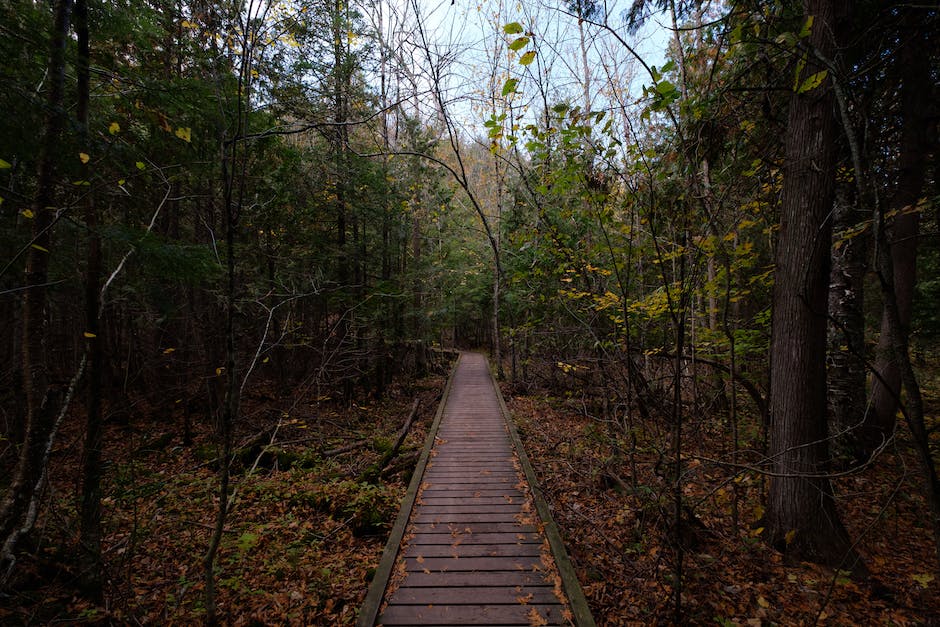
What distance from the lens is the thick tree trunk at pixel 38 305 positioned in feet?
10.7

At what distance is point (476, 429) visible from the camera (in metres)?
8.04

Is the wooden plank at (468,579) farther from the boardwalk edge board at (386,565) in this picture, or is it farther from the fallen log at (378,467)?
the fallen log at (378,467)

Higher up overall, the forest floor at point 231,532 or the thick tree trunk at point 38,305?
the thick tree trunk at point 38,305

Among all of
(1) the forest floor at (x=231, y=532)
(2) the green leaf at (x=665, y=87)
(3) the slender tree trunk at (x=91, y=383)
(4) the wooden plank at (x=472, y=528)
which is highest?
(2) the green leaf at (x=665, y=87)

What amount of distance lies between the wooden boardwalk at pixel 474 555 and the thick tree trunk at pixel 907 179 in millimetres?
3939

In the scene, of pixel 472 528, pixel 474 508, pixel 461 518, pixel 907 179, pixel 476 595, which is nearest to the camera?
pixel 476 595

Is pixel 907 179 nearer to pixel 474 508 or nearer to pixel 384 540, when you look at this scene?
pixel 474 508

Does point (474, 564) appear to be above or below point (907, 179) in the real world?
below

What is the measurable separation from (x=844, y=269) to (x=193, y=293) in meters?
13.1

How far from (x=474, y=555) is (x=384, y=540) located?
6.54 ft

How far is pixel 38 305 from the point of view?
3594 mm

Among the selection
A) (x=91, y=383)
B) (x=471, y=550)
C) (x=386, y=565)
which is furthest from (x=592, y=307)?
(x=91, y=383)

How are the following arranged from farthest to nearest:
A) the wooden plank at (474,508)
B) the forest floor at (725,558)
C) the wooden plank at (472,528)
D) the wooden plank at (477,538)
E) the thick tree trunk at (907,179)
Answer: the wooden plank at (474,508), the thick tree trunk at (907,179), the wooden plank at (472,528), the wooden plank at (477,538), the forest floor at (725,558)

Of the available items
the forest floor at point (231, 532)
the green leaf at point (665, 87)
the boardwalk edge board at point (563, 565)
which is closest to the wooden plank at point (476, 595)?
the boardwalk edge board at point (563, 565)
